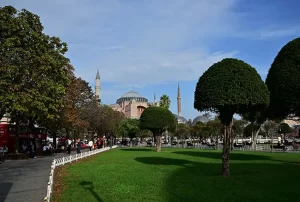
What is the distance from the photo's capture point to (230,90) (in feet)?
48.0

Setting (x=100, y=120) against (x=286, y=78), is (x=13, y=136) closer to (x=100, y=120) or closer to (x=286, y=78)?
(x=100, y=120)

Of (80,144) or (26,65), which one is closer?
(26,65)

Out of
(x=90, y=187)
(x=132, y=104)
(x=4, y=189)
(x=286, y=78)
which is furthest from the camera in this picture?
(x=132, y=104)

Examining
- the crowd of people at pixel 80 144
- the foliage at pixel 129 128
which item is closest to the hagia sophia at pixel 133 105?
the foliage at pixel 129 128

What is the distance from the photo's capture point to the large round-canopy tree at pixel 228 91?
14.6 m

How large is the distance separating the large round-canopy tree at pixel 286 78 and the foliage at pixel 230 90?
4189mm

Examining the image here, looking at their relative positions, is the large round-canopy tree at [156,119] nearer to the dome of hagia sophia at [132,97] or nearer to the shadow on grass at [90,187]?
the shadow on grass at [90,187]

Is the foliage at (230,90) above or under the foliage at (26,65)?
under

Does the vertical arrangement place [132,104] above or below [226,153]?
above

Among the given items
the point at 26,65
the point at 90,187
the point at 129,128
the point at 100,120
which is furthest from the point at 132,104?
the point at 90,187

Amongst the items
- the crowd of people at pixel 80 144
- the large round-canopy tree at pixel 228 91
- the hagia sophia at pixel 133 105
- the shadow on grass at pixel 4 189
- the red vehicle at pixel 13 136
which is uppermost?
the hagia sophia at pixel 133 105

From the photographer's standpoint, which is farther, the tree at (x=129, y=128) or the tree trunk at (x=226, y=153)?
the tree at (x=129, y=128)

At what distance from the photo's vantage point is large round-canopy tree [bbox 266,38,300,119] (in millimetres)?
18906

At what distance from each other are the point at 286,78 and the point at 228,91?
19.8ft
